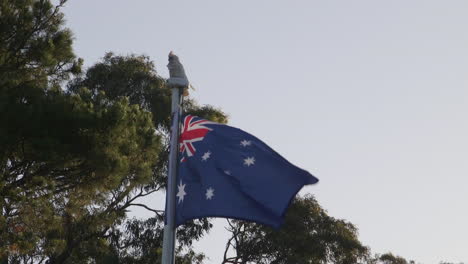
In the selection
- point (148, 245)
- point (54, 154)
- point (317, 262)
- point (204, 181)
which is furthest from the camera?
point (317, 262)

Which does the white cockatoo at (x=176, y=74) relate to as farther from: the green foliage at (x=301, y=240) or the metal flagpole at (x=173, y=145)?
the green foliage at (x=301, y=240)

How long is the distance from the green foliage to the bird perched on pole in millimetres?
25939

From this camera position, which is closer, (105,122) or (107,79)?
(105,122)

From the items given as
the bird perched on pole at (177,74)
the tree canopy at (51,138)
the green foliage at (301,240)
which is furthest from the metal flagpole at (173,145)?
the green foliage at (301,240)

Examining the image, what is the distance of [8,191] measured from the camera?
57.8 ft

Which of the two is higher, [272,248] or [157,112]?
[157,112]

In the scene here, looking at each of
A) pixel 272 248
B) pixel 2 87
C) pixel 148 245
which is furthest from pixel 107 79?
pixel 2 87

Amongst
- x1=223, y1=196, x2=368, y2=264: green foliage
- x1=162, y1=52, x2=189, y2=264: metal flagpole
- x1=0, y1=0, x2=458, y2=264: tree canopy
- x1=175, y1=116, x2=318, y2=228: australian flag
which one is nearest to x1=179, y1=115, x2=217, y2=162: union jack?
x1=175, y1=116, x2=318, y2=228: australian flag

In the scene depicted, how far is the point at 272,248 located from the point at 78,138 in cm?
2044

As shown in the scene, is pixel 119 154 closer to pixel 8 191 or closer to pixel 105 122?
pixel 105 122

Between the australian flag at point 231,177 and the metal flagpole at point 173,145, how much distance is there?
18cm

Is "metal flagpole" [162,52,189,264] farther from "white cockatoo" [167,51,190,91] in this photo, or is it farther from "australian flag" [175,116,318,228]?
"australian flag" [175,116,318,228]

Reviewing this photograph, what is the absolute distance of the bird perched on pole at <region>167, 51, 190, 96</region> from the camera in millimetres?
9875

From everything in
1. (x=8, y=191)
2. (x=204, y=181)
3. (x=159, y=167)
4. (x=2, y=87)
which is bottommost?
(x=204, y=181)
